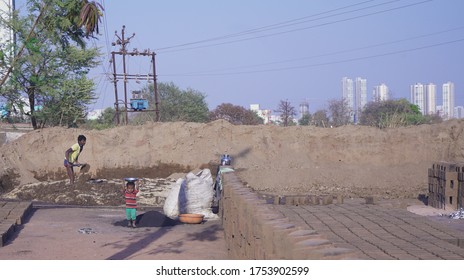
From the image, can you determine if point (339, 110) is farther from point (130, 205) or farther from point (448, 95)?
point (448, 95)

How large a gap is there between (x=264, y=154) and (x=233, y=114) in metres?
28.3

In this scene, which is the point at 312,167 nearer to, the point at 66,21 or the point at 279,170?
the point at 279,170

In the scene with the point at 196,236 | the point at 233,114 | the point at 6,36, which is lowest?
the point at 196,236

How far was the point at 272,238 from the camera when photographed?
4.36 m

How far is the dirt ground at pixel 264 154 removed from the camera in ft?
77.0

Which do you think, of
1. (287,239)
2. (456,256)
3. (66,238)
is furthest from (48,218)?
(287,239)

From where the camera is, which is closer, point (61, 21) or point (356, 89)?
point (61, 21)

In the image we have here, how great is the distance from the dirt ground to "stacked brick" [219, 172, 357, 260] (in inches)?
611

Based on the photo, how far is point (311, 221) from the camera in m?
9.72

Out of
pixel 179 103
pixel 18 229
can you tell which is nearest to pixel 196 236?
pixel 18 229

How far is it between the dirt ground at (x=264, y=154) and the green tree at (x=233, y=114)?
26028 millimetres

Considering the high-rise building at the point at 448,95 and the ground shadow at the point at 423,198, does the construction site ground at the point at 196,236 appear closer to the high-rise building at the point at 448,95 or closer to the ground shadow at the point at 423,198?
the ground shadow at the point at 423,198

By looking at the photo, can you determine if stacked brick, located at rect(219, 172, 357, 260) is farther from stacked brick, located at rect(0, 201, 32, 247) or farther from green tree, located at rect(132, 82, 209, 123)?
green tree, located at rect(132, 82, 209, 123)

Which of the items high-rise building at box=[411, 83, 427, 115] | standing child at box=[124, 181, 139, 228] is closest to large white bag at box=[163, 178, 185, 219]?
standing child at box=[124, 181, 139, 228]
